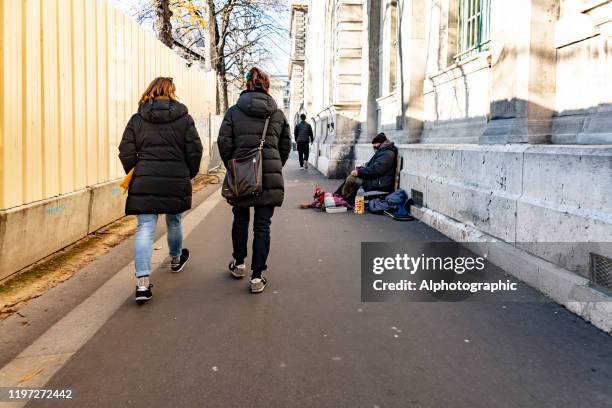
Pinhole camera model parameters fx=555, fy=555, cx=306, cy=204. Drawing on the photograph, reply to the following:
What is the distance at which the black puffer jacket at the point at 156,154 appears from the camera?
446 centimetres

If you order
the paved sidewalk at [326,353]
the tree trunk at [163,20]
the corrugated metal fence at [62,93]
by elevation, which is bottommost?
the paved sidewalk at [326,353]

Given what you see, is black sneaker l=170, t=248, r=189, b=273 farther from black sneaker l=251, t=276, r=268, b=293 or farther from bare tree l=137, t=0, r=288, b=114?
bare tree l=137, t=0, r=288, b=114

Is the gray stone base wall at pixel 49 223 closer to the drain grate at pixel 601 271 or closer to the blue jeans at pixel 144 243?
the blue jeans at pixel 144 243

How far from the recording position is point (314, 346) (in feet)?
11.1

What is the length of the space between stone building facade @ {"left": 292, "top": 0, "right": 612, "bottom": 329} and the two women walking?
2.24 m

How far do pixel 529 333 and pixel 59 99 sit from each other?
4.93 meters

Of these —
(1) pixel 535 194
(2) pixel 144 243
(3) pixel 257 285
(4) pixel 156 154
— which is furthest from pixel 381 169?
(2) pixel 144 243

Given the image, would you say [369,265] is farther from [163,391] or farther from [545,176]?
[163,391]

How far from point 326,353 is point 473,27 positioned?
678cm

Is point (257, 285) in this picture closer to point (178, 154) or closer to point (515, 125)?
point (178, 154)

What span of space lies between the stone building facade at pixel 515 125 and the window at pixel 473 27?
20 mm

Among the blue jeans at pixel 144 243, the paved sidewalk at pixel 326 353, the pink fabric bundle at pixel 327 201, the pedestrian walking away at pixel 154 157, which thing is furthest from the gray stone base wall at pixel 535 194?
the blue jeans at pixel 144 243

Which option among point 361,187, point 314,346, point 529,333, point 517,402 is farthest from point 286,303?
point 361,187

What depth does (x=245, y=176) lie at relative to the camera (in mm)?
4660
